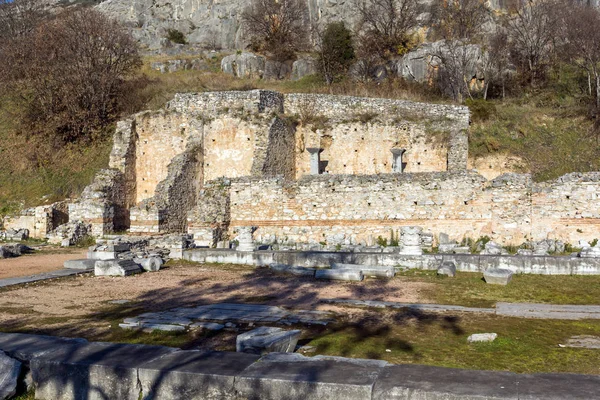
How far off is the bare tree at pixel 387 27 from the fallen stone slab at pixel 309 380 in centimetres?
3769

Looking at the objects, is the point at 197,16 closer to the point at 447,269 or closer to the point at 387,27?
the point at 387,27

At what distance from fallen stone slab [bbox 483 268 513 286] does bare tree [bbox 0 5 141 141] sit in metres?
23.4

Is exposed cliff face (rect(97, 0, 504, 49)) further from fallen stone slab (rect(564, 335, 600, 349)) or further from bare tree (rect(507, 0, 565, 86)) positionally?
fallen stone slab (rect(564, 335, 600, 349))

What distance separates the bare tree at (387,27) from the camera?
41.4 m

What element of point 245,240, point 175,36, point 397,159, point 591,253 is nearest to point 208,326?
point 245,240

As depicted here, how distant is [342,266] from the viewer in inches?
562

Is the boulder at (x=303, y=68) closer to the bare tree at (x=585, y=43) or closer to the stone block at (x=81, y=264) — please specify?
the bare tree at (x=585, y=43)

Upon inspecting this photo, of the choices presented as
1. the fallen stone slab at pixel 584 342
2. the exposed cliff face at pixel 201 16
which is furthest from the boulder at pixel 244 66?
the fallen stone slab at pixel 584 342

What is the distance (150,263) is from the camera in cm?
1502

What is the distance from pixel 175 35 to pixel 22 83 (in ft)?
83.6

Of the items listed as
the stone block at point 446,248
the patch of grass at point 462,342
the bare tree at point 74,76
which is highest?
the bare tree at point 74,76

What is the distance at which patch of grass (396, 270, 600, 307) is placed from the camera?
1076 cm

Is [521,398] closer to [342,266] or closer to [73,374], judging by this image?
[73,374]

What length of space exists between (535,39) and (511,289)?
3214 centimetres
